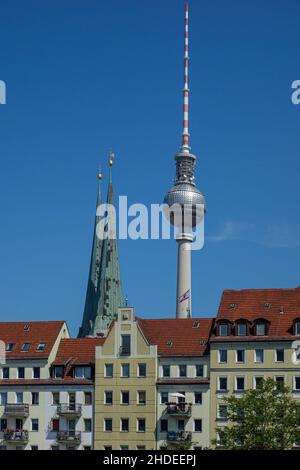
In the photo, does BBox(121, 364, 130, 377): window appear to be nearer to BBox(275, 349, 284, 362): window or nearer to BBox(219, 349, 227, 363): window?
BBox(219, 349, 227, 363): window

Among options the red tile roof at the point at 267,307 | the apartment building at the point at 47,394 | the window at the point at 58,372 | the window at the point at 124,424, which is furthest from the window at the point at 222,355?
Answer: the window at the point at 58,372

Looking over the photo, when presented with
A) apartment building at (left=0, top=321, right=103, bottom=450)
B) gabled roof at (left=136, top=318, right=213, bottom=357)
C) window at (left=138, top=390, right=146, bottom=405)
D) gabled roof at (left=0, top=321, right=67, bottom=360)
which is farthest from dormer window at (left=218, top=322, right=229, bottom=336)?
gabled roof at (left=0, top=321, right=67, bottom=360)

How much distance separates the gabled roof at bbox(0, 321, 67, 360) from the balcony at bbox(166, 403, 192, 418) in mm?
14494

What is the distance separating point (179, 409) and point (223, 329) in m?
9.10

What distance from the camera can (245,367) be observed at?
113438mm

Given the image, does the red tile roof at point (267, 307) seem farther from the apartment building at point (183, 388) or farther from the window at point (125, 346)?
the window at point (125, 346)

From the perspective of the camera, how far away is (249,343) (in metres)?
114

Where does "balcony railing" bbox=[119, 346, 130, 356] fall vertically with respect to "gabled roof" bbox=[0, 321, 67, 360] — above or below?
below

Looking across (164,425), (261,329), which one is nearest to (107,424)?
(164,425)

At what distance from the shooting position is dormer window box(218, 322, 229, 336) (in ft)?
377

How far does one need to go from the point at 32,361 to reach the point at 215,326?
1959cm

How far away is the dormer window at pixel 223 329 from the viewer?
114938 millimetres

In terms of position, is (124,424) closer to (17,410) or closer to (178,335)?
(178,335)
